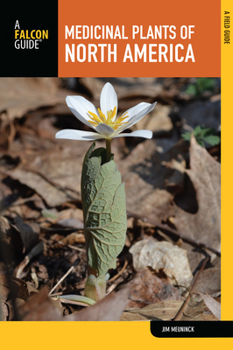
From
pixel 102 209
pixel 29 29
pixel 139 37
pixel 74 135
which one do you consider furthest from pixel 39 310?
pixel 139 37

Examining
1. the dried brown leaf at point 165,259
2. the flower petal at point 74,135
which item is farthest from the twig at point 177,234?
the flower petal at point 74,135

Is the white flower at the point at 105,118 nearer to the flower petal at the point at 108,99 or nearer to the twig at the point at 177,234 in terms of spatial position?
the flower petal at the point at 108,99

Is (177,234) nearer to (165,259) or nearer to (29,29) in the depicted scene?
(165,259)

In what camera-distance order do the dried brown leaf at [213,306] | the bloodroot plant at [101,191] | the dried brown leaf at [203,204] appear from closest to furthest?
the bloodroot plant at [101,191]
the dried brown leaf at [213,306]
the dried brown leaf at [203,204]

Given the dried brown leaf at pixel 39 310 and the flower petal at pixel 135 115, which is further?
the flower petal at pixel 135 115

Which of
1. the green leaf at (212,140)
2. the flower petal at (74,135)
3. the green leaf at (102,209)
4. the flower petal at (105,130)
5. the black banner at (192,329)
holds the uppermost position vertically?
the green leaf at (212,140)

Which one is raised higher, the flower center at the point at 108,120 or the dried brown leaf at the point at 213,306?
the flower center at the point at 108,120

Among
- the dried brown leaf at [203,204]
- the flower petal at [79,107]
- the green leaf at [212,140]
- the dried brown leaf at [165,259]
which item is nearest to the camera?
the flower petal at [79,107]
